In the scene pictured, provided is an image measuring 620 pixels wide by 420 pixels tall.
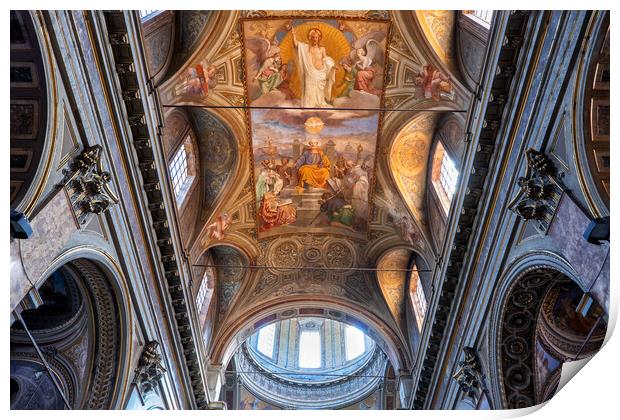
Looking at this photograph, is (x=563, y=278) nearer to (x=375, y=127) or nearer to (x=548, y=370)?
(x=548, y=370)

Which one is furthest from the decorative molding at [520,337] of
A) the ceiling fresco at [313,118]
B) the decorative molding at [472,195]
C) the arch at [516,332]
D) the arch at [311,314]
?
the arch at [311,314]

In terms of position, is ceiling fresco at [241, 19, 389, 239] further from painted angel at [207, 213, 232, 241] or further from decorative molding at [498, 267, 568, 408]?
decorative molding at [498, 267, 568, 408]

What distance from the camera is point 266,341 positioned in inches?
1231

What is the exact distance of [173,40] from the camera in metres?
12.3

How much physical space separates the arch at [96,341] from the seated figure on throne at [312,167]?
729 cm

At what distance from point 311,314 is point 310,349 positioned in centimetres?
1327

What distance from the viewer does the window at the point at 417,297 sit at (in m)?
16.6

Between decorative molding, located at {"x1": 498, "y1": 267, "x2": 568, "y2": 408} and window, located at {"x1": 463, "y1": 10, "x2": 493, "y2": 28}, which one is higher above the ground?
window, located at {"x1": 463, "y1": 10, "x2": 493, "y2": 28}

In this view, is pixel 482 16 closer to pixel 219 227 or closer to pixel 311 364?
pixel 219 227

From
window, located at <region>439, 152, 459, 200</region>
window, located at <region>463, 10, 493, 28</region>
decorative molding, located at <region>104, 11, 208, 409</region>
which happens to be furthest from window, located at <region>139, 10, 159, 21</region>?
window, located at <region>439, 152, 459, 200</region>

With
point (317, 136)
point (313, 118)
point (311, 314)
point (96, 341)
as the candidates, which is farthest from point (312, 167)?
point (96, 341)

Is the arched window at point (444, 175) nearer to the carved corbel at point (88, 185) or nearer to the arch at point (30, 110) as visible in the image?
the carved corbel at point (88, 185)

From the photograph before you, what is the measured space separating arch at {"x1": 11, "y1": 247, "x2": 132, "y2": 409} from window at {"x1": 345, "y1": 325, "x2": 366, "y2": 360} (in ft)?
68.4

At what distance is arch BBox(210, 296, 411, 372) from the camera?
1753cm
